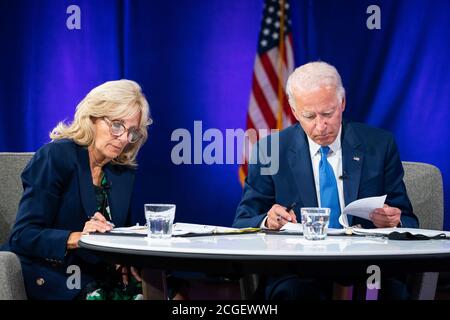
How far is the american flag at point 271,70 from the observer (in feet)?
16.2

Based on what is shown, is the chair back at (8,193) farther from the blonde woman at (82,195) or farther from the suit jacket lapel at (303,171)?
the suit jacket lapel at (303,171)

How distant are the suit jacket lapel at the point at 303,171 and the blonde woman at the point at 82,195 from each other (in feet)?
2.15

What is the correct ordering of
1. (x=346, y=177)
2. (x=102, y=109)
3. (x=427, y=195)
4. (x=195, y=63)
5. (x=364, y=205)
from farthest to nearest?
1. (x=195, y=63)
2. (x=427, y=195)
3. (x=346, y=177)
4. (x=102, y=109)
5. (x=364, y=205)

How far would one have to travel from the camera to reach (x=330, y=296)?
3.09 meters

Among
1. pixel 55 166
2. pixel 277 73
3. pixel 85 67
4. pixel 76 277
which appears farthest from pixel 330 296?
pixel 85 67

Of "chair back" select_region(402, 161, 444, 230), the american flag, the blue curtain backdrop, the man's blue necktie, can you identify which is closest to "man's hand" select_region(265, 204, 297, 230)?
the man's blue necktie

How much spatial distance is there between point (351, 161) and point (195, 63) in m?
1.95

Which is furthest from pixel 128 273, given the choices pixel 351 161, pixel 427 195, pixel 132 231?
pixel 427 195

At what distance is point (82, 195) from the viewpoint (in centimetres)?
313

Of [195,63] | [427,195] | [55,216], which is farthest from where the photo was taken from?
[195,63]

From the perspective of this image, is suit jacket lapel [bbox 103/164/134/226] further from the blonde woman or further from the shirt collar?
the shirt collar

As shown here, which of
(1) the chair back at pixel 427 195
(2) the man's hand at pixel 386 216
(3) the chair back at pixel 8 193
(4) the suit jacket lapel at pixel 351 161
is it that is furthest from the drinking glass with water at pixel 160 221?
(1) the chair back at pixel 427 195

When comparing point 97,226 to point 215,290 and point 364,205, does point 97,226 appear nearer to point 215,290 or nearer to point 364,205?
point 364,205

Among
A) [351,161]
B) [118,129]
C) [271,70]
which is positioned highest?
[271,70]
